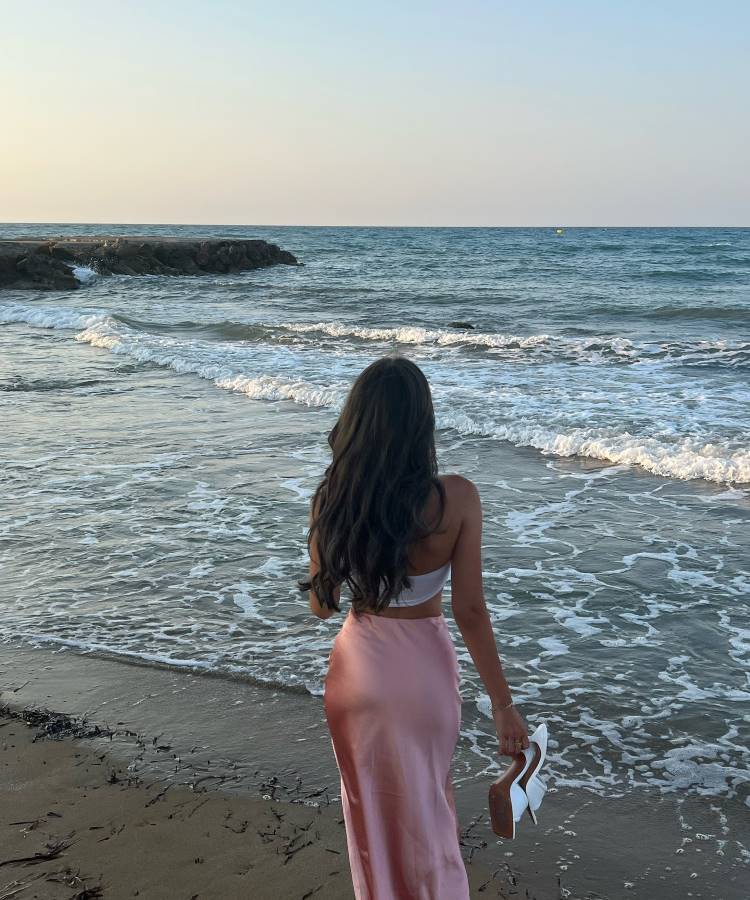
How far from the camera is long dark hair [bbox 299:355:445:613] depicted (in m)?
2.42

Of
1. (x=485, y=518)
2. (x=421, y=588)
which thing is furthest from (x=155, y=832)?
(x=485, y=518)

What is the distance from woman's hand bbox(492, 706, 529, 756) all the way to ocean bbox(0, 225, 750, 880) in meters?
1.48

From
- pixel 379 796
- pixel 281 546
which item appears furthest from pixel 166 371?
pixel 379 796

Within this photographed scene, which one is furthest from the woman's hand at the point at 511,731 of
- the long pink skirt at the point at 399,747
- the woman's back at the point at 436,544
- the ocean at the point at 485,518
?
the ocean at the point at 485,518

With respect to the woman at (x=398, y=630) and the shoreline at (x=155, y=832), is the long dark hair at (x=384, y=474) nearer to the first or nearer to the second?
the woman at (x=398, y=630)

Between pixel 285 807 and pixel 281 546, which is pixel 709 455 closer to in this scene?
pixel 281 546

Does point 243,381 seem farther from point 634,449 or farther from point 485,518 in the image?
point 485,518

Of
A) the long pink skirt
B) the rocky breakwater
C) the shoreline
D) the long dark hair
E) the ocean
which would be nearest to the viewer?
the long dark hair

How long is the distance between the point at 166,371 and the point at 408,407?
14276 millimetres

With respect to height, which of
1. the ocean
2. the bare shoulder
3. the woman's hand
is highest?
the bare shoulder

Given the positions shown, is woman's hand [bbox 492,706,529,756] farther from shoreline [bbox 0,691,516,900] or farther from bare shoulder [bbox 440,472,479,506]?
shoreline [bbox 0,691,516,900]

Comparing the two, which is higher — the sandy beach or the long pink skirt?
the long pink skirt

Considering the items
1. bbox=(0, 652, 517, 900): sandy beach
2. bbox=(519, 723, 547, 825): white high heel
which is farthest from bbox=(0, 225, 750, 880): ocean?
bbox=(519, 723, 547, 825): white high heel

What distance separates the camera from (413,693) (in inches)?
99.0
